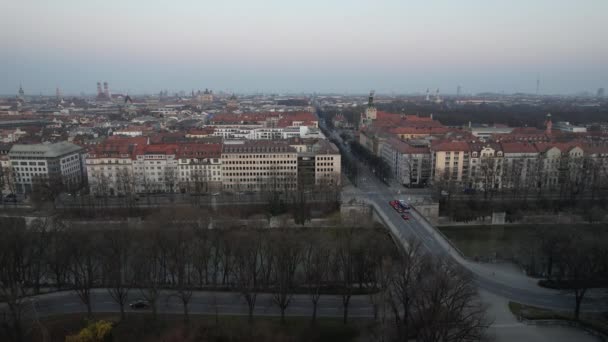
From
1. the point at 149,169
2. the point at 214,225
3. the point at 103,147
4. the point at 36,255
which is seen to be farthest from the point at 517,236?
the point at 103,147

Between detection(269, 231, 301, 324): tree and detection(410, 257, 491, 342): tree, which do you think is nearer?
detection(410, 257, 491, 342): tree

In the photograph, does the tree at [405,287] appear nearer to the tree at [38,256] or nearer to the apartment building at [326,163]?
the tree at [38,256]

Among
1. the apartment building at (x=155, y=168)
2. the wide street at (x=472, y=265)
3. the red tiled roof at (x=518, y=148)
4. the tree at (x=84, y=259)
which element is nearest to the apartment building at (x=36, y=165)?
the apartment building at (x=155, y=168)

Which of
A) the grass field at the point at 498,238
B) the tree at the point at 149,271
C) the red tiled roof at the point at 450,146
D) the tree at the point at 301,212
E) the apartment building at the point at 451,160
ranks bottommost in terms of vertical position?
the grass field at the point at 498,238

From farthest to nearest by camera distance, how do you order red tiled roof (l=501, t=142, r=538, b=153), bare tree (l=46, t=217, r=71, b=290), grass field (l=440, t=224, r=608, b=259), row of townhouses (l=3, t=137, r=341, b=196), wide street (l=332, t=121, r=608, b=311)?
1. red tiled roof (l=501, t=142, r=538, b=153)
2. row of townhouses (l=3, t=137, r=341, b=196)
3. grass field (l=440, t=224, r=608, b=259)
4. bare tree (l=46, t=217, r=71, b=290)
5. wide street (l=332, t=121, r=608, b=311)

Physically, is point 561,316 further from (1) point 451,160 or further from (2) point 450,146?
(2) point 450,146

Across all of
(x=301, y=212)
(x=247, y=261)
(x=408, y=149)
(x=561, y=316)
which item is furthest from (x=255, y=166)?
(x=561, y=316)

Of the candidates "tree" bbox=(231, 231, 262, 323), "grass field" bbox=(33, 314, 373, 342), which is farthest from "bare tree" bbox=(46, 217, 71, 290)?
"tree" bbox=(231, 231, 262, 323)

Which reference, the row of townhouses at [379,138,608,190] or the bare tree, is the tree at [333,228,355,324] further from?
the row of townhouses at [379,138,608,190]

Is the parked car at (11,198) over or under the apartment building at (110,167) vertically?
under
